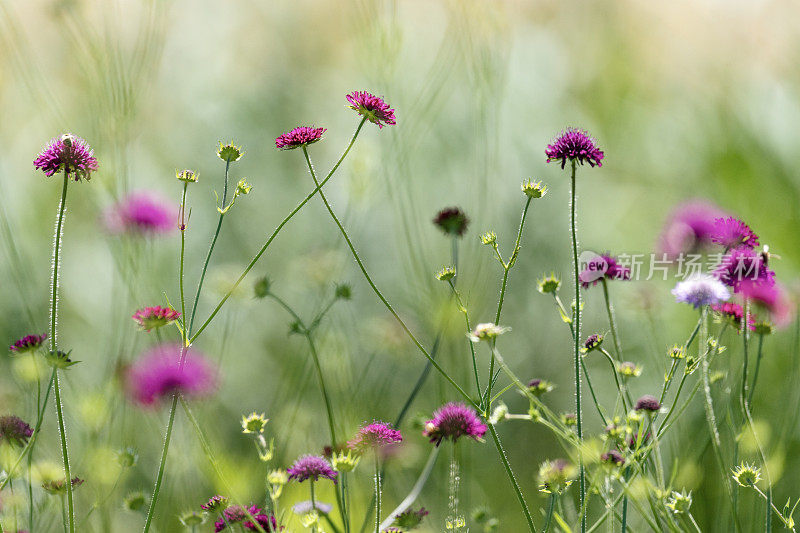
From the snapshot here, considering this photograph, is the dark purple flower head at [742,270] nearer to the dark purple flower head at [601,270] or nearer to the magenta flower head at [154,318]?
the dark purple flower head at [601,270]

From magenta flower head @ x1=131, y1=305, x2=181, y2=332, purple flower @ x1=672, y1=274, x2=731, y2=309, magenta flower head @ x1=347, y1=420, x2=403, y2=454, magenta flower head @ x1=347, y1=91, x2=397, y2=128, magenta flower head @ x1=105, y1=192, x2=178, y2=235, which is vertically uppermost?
magenta flower head @ x1=105, y1=192, x2=178, y2=235

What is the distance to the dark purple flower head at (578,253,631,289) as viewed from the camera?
694mm

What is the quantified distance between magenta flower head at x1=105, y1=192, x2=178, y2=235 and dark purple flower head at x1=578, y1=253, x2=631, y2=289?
0.52 metres

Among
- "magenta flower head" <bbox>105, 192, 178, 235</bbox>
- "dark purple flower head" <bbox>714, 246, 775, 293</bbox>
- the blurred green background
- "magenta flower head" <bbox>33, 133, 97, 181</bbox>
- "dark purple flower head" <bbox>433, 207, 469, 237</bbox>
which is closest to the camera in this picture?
"magenta flower head" <bbox>33, 133, 97, 181</bbox>

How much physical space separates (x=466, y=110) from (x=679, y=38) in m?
0.57

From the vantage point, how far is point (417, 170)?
1632 mm

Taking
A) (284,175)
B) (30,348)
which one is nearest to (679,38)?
(284,175)

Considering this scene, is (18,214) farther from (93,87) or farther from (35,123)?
(93,87)

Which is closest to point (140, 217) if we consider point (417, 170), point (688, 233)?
point (688, 233)

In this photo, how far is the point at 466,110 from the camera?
169 cm

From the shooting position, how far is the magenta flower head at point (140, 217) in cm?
94

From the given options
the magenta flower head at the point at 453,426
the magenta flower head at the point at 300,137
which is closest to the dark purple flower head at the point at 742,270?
the magenta flower head at the point at 453,426

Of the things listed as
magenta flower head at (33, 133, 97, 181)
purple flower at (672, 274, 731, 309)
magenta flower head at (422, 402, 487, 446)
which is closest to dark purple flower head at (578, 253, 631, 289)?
purple flower at (672, 274, 731, 309)

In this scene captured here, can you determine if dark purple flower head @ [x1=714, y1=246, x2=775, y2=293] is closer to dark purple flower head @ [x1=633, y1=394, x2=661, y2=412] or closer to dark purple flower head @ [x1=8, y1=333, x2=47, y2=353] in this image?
dark purple flower head @ [x1=633, y1=394, x2=661, y2=412]
